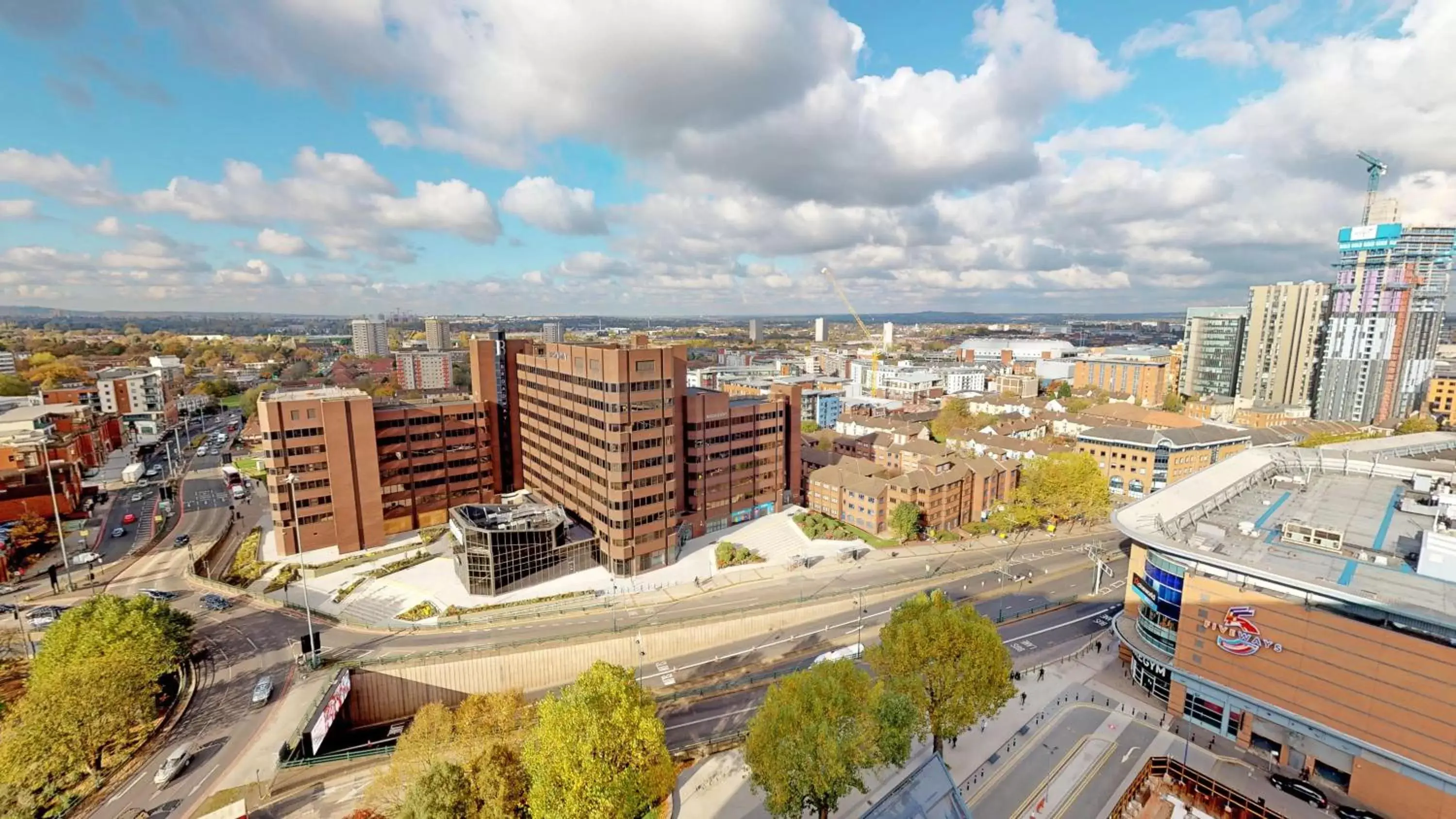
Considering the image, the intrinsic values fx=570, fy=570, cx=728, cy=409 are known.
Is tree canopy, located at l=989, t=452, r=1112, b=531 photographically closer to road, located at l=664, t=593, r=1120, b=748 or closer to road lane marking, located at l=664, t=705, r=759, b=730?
road, located at l=664, t=593, r=1120, b=748

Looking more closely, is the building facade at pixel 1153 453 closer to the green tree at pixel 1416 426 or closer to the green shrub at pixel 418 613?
the green tree at pixel 1416 426

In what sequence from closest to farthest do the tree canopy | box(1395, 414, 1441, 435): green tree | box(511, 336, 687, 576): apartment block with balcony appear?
box(511, 336, 687, 576): apartment block with balcony → the tree canopy → box(1395, 414, 1441, 435): green tree

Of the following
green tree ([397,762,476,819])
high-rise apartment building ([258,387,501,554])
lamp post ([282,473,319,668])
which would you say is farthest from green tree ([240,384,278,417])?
green tree ([397,762,476,819])

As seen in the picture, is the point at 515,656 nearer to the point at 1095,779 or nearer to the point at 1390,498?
the point at 1095,779

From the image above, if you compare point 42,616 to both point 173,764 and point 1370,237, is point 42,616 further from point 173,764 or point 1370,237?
point 1370,237

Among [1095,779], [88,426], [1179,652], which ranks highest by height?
[88,426]

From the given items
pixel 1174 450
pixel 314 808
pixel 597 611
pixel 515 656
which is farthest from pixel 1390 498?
pixel 314 808
